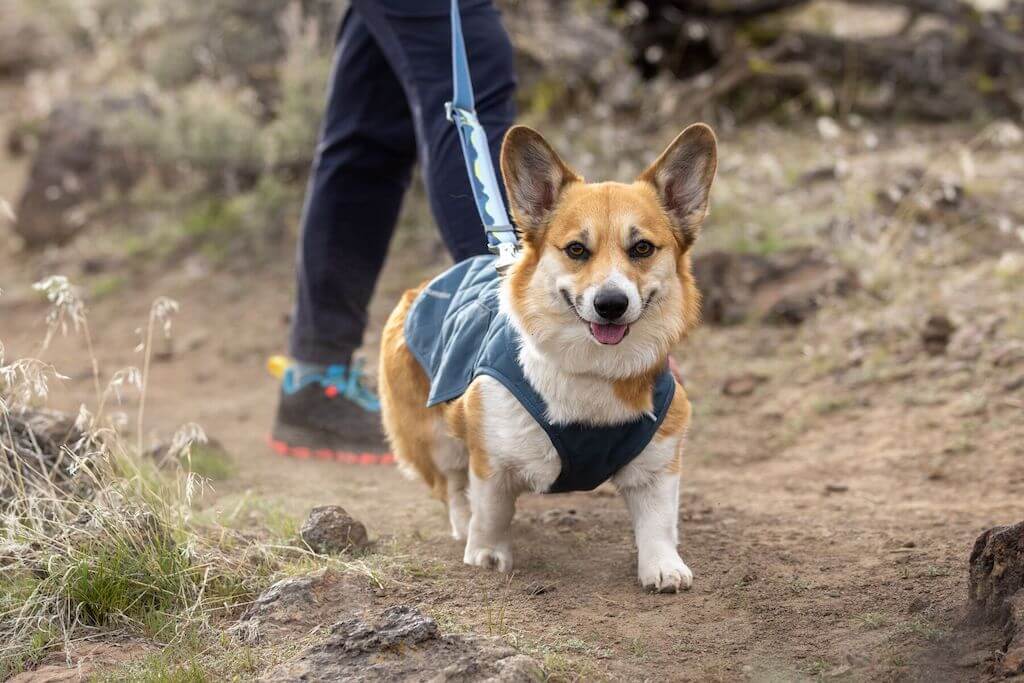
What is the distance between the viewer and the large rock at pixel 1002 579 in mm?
2398

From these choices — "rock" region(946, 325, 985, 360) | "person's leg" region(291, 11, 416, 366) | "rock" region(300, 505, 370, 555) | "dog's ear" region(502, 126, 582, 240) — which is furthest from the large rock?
"person's leg" region(291, 11, 416, 366)

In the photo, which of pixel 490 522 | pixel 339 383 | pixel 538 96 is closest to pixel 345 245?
pixel 339 383

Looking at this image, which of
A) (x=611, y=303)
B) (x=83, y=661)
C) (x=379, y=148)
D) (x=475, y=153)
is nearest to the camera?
(x=83, y=661)

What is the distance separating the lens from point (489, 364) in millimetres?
3146

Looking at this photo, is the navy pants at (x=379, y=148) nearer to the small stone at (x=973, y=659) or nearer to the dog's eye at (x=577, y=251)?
the dog's eye at (x=577, y=251)

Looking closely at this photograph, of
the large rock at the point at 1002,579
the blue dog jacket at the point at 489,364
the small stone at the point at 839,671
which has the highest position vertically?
the blue dog jacket at the point at 489,364

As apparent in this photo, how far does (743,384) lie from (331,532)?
2523 mm

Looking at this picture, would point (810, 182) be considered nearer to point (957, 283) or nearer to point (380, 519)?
point (957, 283)

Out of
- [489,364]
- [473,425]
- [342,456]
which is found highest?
[489,364]

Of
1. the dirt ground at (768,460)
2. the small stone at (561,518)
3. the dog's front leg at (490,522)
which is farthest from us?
the small stone at (561,518)

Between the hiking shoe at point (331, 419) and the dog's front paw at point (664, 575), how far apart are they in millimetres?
1893

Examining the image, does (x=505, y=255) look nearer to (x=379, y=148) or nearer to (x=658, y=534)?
(x=658, y=534)

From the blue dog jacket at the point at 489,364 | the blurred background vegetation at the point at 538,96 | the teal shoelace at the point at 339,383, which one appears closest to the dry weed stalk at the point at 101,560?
the blue dog jacket at the point at 489,364

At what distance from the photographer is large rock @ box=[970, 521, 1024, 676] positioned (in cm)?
240
